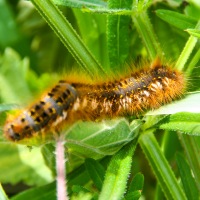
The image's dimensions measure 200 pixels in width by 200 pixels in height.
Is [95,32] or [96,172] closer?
[96,172]

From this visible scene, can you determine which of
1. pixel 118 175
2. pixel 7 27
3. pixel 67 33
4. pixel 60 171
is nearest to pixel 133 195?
pixel 118 175

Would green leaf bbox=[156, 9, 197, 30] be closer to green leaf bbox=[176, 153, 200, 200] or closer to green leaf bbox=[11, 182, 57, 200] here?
green leaf bbox=[176, 153, 200, 200]

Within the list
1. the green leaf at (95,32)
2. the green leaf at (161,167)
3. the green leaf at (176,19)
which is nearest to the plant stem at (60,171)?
the green leaf at (161,167)

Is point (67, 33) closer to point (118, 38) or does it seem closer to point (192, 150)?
point (118, 38)

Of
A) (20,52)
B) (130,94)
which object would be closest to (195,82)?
(130,94)

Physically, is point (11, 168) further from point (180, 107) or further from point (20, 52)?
point (180, 107)

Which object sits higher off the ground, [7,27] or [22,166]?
[7,27]
